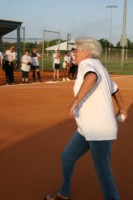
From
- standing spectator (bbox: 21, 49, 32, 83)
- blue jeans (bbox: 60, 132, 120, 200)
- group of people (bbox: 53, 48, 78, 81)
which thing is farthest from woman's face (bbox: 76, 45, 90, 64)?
group of people (bbox: 53, 48, 78, 81)

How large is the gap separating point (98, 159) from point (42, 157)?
243 centimetres

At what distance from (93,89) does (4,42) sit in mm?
27759

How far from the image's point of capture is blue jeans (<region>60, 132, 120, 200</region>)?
150 inches

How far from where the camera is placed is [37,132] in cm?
796

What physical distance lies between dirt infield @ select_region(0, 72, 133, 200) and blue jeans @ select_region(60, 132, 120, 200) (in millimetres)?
660

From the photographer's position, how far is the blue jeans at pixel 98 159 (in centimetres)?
381

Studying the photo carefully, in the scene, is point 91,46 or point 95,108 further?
point 91,46

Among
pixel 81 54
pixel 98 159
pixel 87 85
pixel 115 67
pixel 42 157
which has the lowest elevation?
pixel 42 157

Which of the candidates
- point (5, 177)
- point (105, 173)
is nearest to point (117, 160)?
point (5, 177)

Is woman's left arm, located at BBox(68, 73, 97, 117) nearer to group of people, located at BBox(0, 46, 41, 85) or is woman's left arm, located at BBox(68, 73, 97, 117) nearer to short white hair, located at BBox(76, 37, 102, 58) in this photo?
short white hair, located at BBox(76, 37, 102, 58)

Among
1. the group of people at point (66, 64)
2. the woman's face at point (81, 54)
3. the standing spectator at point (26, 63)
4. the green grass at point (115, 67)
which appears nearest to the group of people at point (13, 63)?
the standing spectator at point (26, 63)

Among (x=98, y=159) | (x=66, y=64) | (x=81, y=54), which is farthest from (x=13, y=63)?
(x=98, y=159)

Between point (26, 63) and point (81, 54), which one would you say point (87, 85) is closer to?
point (81, 54)

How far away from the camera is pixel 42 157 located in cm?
613
